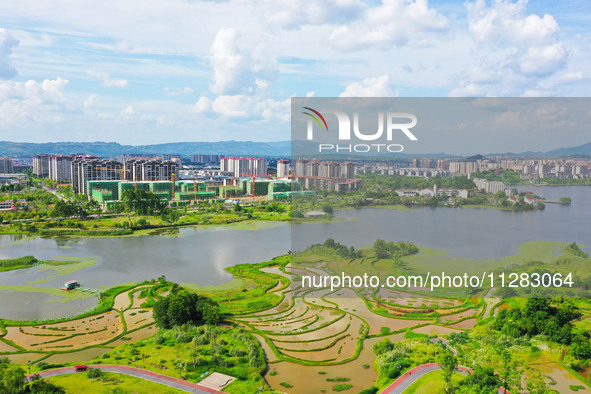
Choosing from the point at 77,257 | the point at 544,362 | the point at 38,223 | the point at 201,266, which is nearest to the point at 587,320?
the point at 544,362

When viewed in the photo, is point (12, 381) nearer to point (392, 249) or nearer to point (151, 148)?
point (392, 249)

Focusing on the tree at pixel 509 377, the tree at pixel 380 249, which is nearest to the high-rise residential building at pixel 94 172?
the tree at pixel 380 249

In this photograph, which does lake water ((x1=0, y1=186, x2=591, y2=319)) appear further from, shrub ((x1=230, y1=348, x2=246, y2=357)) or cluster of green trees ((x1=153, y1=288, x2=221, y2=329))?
shrub ((x1=230, y1=348, x2=246, y2=357))

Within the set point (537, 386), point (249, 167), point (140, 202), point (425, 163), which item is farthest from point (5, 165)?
point (537, 386)

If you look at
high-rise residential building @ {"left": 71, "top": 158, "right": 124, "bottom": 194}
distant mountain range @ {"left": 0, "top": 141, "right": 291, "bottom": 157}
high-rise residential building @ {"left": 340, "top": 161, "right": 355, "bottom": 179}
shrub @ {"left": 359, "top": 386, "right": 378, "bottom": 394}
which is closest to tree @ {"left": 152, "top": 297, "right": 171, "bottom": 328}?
shrub @ {"left": 359, "top": 386, "right": 378, "bottom": 394}

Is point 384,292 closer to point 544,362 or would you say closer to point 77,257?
point 544,362

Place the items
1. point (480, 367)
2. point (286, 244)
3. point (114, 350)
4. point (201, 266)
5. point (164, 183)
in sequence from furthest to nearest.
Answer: point (164, 183) → point (286, 244) → point (201, 266) → point (114, 350) → point (480, 367)
